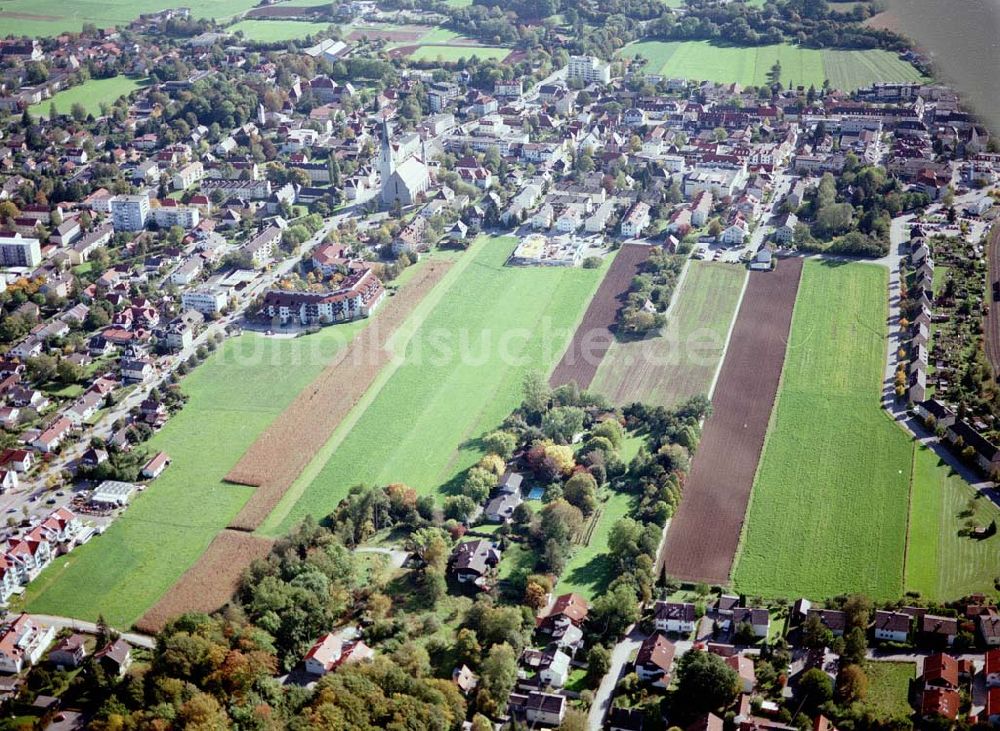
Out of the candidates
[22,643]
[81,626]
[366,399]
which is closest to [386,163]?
[366,399]

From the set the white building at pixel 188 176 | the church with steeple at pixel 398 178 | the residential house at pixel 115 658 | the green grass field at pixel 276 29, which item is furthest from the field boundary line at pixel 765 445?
the green grass field at pixel 276 29

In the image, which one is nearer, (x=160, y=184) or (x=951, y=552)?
(x=951, y=552)

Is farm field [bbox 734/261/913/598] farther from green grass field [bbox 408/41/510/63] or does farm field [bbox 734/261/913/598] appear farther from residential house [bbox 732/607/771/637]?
green grass field [bbox 408/41/510/63]

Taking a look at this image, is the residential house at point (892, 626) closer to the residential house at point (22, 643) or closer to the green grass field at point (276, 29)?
the residential house at point (22, 643)

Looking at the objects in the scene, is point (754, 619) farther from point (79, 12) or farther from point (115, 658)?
point (79, 12)

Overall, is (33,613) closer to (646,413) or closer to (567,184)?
(646,413)

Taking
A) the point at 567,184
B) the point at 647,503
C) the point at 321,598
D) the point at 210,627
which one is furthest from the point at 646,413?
the point at 567,184

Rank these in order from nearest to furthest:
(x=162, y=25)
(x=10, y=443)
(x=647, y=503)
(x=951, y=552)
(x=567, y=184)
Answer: (x=951, y=552), (x=647, y=503), (x=10, y=443), (x=567, y=184), (x=162, y=25)
